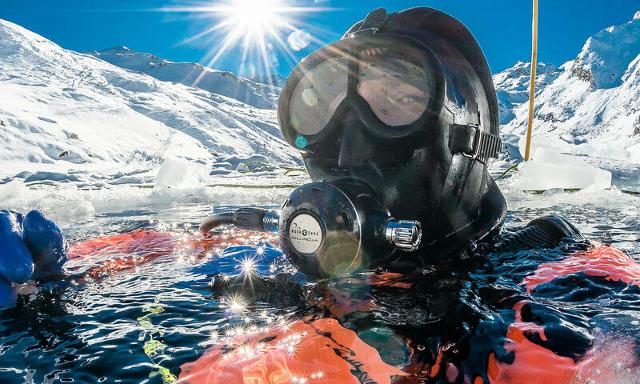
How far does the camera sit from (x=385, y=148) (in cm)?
209

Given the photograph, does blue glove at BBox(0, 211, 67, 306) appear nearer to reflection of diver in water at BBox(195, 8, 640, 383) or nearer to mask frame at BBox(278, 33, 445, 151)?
reflection of diver in water at BBox(195, 8, 640, 383)

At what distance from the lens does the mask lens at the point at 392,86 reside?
2.13 meters

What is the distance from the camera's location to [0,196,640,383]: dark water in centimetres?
134

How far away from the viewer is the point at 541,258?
249 centimetres

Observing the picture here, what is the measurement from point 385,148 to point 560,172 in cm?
803

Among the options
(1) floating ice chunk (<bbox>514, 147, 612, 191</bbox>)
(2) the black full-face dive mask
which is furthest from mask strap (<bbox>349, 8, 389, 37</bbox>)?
(1) floating ice chunk (<bbox>514, 147, 612, 191</bbox>)

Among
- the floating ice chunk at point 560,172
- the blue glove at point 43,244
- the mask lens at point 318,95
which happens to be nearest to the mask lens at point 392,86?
the mask lens at point 318,95

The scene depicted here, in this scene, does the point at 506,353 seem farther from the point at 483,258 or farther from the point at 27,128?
the point at 27,128

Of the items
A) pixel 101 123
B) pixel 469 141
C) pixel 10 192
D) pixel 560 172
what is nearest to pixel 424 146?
pixel 469 141

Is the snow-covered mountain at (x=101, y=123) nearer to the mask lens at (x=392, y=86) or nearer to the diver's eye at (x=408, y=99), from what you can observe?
the mask lens at (x=392, y=86)

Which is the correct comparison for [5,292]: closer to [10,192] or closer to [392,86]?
[392,86]

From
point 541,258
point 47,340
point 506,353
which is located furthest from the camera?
point 541,258

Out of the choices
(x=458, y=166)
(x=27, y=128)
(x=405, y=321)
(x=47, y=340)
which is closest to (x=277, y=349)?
(x=405, y=321)

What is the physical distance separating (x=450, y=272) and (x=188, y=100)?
5950 inches
